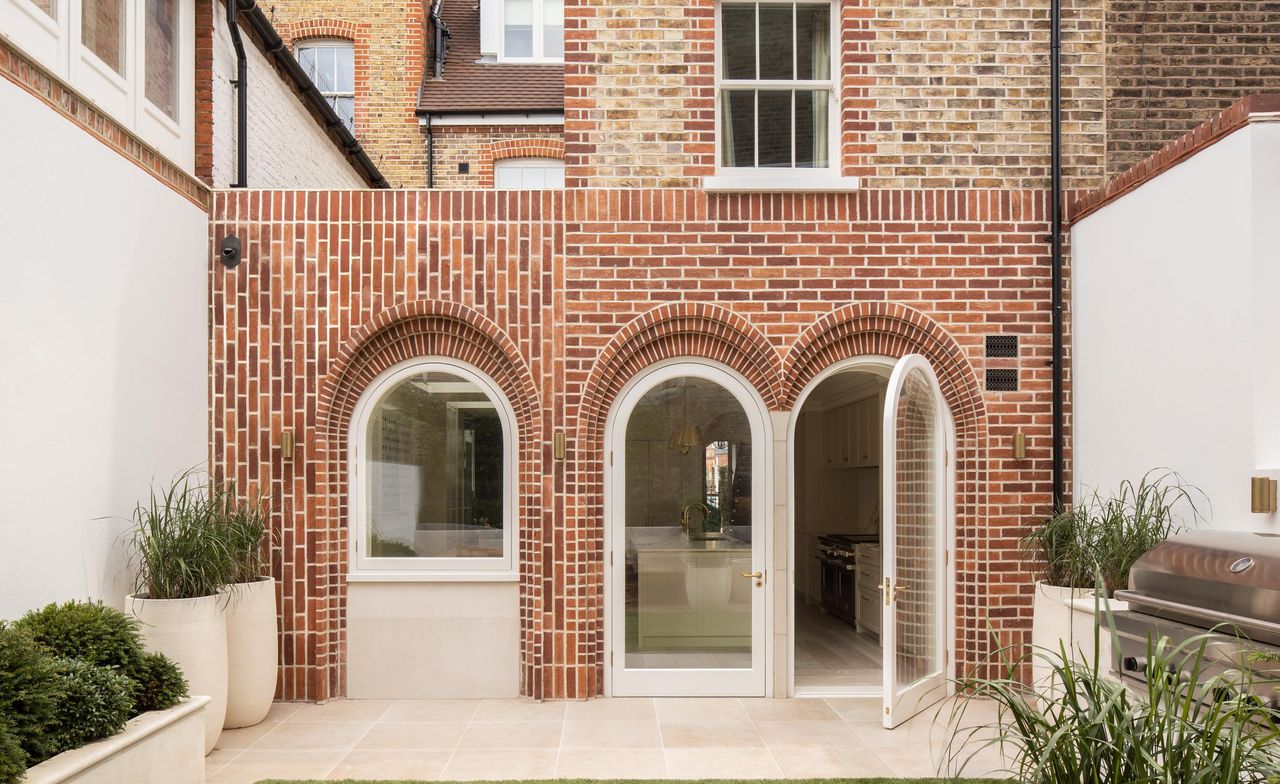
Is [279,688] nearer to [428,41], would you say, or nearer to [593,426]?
[593,426]

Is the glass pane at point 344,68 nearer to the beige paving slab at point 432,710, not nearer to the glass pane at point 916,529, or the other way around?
the beige paving slab at point 432,710

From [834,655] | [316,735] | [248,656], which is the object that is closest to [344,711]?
[316,735]

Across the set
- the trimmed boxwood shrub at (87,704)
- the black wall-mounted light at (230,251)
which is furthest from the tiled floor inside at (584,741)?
the black wall-mounted light at (230,251)

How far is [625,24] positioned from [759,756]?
559 cm

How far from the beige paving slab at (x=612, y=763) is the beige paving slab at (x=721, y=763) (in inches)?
3.5

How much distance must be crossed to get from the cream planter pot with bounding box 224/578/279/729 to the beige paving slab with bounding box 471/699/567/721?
153cm

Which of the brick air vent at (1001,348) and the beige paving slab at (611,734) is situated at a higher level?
the brick air vent at (1001,348)

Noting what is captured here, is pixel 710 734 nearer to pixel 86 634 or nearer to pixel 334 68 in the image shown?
pixel 86 634

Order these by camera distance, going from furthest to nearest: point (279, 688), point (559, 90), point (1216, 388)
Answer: point (559, 90) < point (279, 688) < point (1216, 388)

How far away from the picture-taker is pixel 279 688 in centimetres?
777

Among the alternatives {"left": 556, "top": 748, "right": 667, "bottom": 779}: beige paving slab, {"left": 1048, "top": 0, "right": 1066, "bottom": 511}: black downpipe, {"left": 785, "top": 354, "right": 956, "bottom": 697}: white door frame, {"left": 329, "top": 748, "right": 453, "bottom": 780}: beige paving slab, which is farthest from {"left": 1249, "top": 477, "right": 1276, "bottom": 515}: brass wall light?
{"left": 329, "top": 748, "right": 453, "bottom": 780}: beige paving slab

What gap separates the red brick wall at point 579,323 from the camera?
7.82m

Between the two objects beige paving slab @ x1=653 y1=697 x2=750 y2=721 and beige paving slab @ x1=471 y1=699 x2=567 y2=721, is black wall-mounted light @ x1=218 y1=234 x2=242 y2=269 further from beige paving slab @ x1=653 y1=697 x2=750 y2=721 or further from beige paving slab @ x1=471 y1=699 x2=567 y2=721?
beige paving slab @ x1=653 y1=697 x2=750 y2=721

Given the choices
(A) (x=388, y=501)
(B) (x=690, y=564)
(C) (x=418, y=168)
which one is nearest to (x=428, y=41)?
(C) (x=418, y=168)
